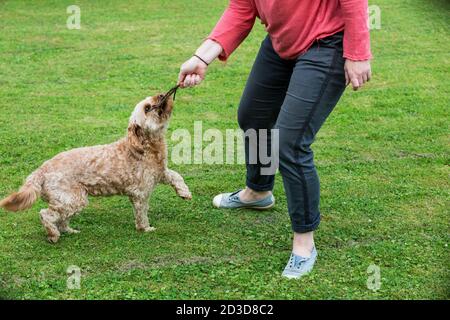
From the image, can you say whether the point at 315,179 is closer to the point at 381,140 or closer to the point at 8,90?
the point at 381,140

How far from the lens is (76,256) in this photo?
457cm

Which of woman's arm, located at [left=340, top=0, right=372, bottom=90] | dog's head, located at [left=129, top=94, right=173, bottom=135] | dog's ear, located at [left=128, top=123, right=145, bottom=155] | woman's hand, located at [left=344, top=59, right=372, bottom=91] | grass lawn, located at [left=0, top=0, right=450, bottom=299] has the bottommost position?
A: grass lawn, located at [left=0, top=0, right=450, bottom=299]

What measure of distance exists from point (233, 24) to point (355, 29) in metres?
0.95

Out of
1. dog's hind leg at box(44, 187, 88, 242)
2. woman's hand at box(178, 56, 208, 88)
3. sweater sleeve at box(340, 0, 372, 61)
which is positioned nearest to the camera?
sweater sleeve at box(340, 0, 372, 61)

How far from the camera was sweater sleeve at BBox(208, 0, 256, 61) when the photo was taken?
449cm

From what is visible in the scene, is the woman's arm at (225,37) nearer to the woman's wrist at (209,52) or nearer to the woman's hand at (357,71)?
the woman's wrist at (209,52)

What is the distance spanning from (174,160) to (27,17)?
269 inches

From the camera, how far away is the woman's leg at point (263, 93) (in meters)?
4.52

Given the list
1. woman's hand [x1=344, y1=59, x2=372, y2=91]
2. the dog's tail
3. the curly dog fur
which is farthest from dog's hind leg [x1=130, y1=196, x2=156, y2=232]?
woman's hand [x1=344, y1=59, x2=372, y2=91]

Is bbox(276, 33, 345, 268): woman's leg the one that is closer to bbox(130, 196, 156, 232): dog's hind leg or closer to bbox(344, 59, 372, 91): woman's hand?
bbox(344, 59, 372, 91): woman's hand

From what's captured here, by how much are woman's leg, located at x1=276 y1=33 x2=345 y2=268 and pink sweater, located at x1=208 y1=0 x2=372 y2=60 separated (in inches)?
3.0

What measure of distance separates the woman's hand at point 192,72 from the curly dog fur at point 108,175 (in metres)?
0.35

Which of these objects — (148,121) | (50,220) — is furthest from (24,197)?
(148,121)

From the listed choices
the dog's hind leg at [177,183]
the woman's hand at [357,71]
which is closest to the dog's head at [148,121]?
the dog's hind leg at [177,183]
